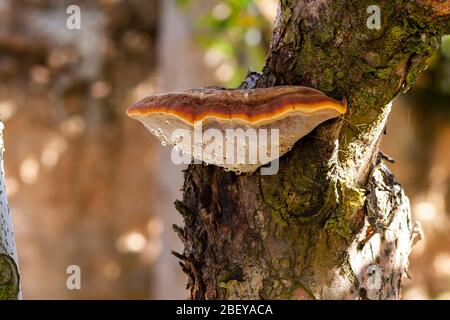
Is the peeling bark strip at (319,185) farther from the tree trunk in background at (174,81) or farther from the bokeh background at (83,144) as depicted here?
the bokeh background at (83,144)

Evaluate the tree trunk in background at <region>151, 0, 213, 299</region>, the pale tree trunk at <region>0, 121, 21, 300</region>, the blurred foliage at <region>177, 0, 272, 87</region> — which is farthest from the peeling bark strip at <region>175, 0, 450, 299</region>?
the tree trunk in background at <region>151, 0, 213, 299</region>

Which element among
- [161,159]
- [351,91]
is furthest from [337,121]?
[161,159]

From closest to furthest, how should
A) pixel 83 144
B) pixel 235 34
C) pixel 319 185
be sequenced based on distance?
1. pixel 319 185
2. pixel 235 34
3. pixel 83 144

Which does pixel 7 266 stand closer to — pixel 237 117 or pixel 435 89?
pixel 237 117

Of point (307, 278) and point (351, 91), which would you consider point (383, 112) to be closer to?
point (351, 91)

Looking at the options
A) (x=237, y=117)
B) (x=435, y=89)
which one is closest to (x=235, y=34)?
(x=435, y=89)

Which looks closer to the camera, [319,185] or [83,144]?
[319,185]

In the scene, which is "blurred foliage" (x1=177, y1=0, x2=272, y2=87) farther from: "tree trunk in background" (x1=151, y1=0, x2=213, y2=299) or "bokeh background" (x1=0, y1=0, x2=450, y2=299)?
"bokeh background" (x1=0, y1=0, x2=450, y2=299)
